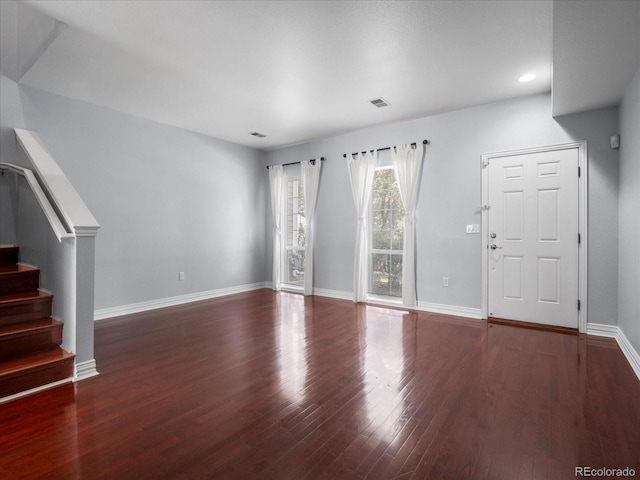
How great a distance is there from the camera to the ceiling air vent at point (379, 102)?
13.5 ft

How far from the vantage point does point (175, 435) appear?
6.08 feet

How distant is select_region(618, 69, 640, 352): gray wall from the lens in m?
2.77

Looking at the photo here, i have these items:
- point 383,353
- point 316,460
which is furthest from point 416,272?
point 316,460

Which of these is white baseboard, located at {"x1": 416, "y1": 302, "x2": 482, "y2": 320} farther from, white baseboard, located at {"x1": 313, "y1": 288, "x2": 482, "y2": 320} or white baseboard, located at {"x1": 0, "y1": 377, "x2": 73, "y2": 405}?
white baseboard, located at {"x1": 0, "y1": 377, "x2": 73, "y2": 405}

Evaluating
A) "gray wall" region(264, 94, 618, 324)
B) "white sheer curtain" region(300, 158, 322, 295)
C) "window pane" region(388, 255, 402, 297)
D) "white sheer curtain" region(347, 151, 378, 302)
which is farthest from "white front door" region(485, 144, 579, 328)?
"white sheer curtain" region(300, 158, 322, 295)

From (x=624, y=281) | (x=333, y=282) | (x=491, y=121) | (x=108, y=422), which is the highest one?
(x=491, y=121)

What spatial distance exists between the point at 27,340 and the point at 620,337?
5.48 metres

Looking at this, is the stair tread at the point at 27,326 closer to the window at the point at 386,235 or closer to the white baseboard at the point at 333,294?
the white baseboard at the point at 333,294

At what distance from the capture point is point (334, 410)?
2109mm

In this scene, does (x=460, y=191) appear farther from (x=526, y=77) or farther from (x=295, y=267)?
(x=295, y=267)

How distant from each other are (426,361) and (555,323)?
2084 mm

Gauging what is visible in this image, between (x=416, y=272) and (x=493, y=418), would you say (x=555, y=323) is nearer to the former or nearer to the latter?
(x=416, y=272)

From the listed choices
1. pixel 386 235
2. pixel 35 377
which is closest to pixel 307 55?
pixel 386 235

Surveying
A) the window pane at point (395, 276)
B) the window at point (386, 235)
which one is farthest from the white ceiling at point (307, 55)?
the window pane at point (395, 276)
